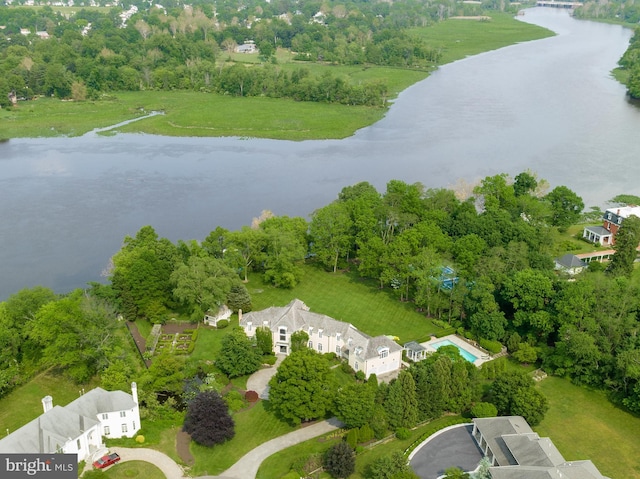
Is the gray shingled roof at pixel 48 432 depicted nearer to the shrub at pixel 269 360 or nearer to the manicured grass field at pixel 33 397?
the manicured grass field at pixel 33 397

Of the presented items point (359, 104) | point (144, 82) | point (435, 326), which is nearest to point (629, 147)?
point (359, 104)

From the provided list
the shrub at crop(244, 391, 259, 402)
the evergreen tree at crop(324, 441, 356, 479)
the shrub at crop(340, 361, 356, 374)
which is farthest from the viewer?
the shrub at crop(340, 361, 356, 374)

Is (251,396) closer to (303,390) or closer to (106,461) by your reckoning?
(303,390)

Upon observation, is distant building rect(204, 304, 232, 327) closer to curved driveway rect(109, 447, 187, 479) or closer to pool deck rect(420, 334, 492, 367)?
curved driveway rect(109, 447, 187, 479)

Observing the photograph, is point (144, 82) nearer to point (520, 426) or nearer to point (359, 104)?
point (359, 104)

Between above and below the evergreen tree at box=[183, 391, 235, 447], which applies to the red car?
below

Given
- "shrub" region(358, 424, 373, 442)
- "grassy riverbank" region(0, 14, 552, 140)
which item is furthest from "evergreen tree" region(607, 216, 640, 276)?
"grassy riverbank" region(0, 14, 552, 140)
